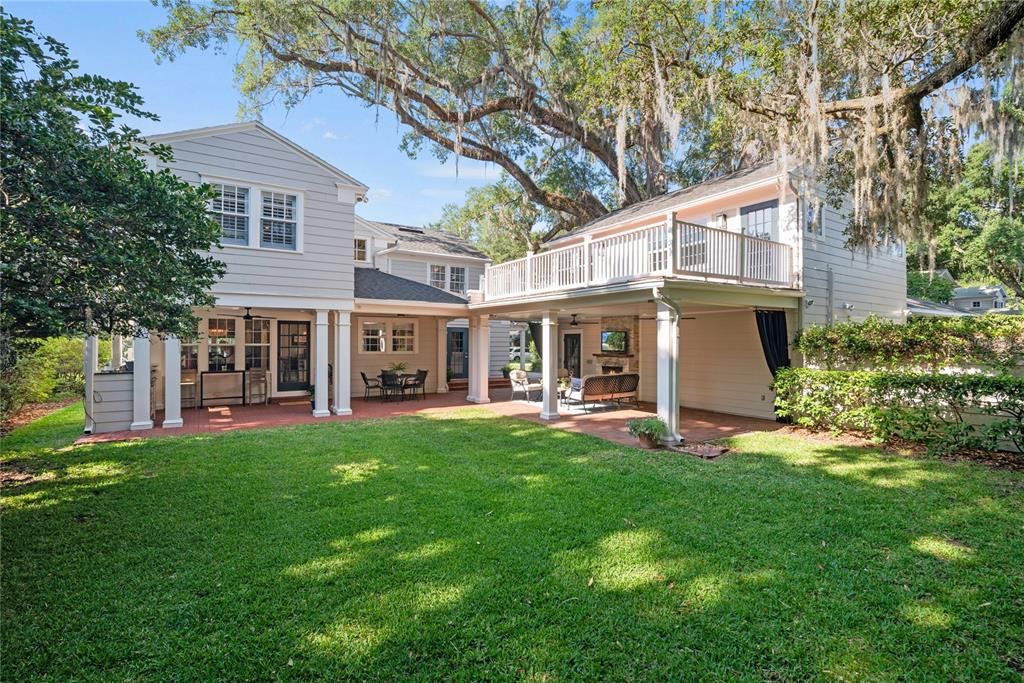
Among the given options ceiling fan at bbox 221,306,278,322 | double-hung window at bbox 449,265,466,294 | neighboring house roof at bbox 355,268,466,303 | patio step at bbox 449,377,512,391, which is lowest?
patio step at bbox 449,377,512,391

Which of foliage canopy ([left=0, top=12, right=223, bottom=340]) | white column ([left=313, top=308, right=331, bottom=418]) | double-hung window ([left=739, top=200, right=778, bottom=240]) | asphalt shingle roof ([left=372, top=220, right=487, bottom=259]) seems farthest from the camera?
asphalt shingle roof ([left=372, top=220, right=487, bottom=259])

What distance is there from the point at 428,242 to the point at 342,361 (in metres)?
9.42

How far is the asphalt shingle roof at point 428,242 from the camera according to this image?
60.3 ft

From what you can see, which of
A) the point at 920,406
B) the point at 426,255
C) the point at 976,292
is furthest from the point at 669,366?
the point at 976,292

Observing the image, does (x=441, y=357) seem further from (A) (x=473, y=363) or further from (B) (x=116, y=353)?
(B) (x=116, y=353)

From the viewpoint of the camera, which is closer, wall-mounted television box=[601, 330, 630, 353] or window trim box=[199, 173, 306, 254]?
window trim box=[199, 173, 306, 254]

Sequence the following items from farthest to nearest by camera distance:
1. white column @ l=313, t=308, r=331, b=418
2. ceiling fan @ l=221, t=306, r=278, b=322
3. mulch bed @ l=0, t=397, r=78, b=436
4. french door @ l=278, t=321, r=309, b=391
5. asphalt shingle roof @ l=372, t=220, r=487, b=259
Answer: asphalt shingle roof @ l=372, t=220, r=487, b=259, french door @ l=278, t=321, r=309, b=391, ceiling fan @ l=221, t=306, r=278, b=322, white column @ l=313, t=308, r=331, b=418, mulch bed @ l=0, t=397, r=78, b=436

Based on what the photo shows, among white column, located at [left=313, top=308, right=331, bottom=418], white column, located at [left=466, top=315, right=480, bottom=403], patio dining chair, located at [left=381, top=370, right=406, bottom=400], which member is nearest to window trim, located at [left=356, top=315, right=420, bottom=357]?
patio dining chair, located at [left=381, top=370, right=406, bottom=400]

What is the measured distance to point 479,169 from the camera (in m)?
20.1

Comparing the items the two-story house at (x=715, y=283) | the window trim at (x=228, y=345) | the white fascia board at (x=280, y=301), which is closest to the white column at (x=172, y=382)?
the white fascia board at (x=280, y=301)

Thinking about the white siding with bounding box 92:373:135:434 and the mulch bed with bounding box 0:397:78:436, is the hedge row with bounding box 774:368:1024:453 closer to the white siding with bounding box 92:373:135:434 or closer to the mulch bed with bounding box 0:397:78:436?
the white siding with bounding box 92:373:135:434

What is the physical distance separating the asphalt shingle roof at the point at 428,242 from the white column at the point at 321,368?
7554 millimetres

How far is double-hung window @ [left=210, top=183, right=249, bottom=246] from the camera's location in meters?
9.83

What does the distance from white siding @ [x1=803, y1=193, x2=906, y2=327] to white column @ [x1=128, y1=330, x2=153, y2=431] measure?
13.0 meters
